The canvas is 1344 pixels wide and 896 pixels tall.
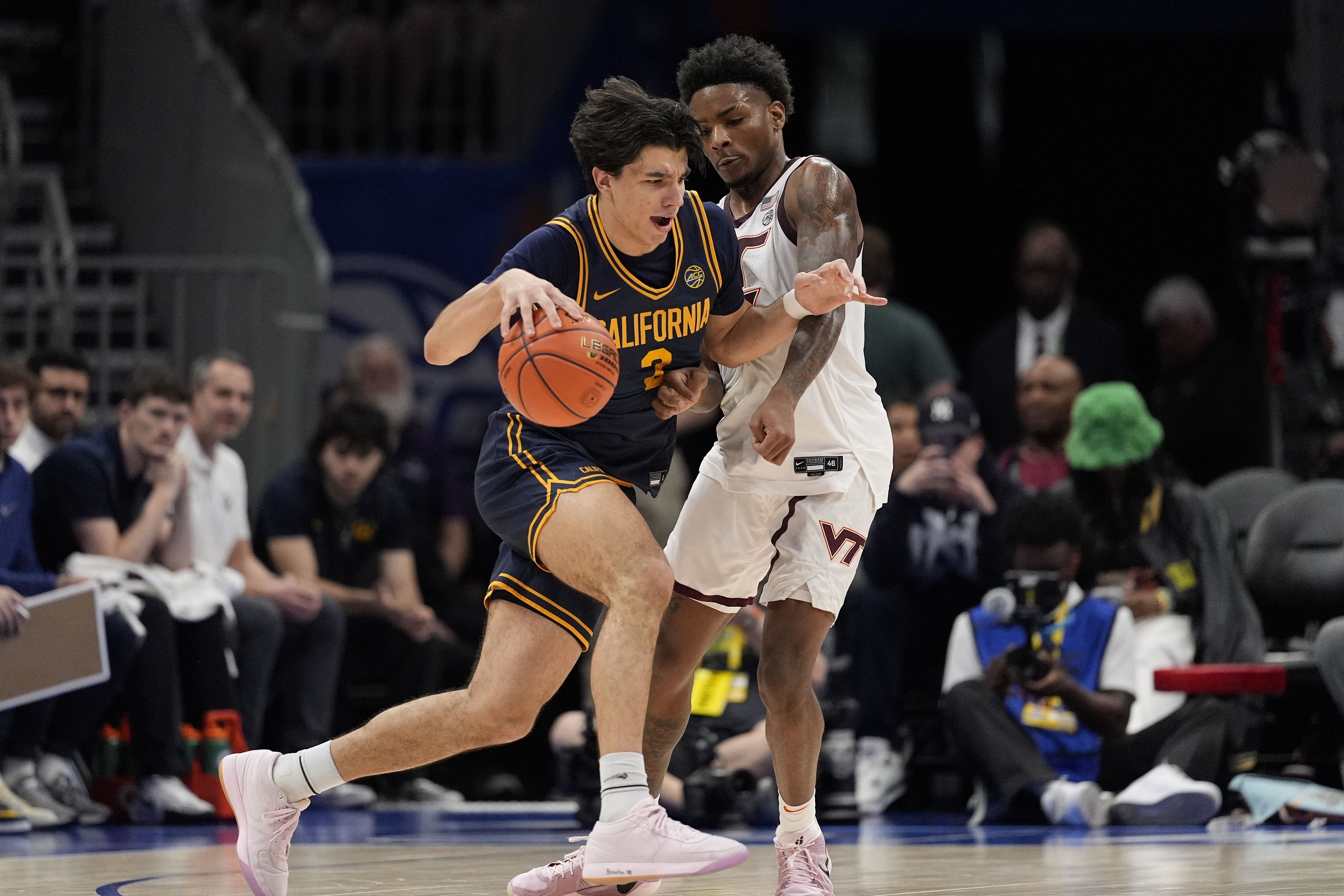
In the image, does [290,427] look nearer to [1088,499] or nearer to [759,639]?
[759,639]

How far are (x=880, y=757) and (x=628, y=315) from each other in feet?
14.8

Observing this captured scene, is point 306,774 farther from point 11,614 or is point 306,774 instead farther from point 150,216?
point 150,216

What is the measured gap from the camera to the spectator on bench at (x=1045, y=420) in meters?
9.27

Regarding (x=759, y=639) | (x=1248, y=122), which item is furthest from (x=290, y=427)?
(x=1248, y=122)

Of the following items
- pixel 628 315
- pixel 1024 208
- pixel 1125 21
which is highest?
pixel 1125 21

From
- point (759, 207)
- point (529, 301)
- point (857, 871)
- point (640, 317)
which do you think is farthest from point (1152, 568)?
point (529, 301)

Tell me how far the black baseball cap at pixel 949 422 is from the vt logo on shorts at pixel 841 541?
3.72 metres

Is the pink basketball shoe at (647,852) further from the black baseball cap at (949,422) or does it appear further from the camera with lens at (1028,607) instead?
the black baseball cap at (949,422)

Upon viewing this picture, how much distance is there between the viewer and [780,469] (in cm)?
530

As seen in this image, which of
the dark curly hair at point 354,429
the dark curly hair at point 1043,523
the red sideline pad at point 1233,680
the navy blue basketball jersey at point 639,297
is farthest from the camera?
the dark curly hair at point 354,429

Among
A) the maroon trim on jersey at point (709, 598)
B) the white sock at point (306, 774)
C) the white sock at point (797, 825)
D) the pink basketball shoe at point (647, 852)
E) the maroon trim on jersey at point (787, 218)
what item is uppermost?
the maroon trim on jersey at point (787, 218)

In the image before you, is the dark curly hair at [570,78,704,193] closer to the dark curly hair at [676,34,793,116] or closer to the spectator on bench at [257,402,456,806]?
the dark curly hair at [676,34,793,116]

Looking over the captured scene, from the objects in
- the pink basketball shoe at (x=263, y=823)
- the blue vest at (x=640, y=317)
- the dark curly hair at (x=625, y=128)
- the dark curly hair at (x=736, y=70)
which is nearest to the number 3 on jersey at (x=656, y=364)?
the blue vest at (x=640, y=317)

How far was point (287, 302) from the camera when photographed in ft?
37.0
